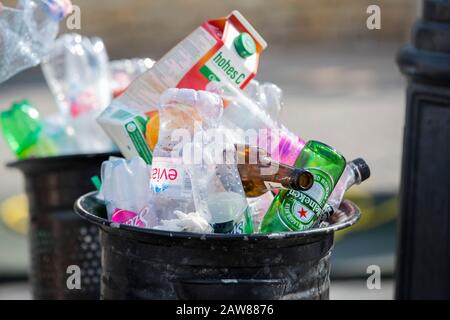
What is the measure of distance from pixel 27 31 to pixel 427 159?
134 centimetres

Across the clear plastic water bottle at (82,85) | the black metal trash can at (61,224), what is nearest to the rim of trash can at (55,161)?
the black metal trash can at (61,224)

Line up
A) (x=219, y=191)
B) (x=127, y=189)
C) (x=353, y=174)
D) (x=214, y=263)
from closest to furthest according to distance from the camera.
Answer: (x=214, y=263) → (x=219, y=191) → (x=127, y=189) → (x=353, y=174)

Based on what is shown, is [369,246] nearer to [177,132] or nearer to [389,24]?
[177,132]

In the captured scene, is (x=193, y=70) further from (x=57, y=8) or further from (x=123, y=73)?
(x=123, y=73)

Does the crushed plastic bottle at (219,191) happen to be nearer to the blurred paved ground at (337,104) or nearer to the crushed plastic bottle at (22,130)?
the crushed plastic bottle at (22,130)

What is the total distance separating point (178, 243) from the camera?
6.48 ft

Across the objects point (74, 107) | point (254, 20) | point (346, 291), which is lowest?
point (346, 291)

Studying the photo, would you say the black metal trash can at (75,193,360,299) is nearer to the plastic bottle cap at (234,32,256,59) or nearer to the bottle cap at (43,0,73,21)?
the plastic bottle cap at (234,32,256,59)

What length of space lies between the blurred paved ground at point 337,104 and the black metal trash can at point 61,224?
1.83m

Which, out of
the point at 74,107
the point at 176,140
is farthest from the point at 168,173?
the point at 74,107

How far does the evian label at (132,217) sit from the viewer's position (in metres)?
2.13

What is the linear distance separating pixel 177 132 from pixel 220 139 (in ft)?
0.35

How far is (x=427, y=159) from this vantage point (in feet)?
A: 9.32
